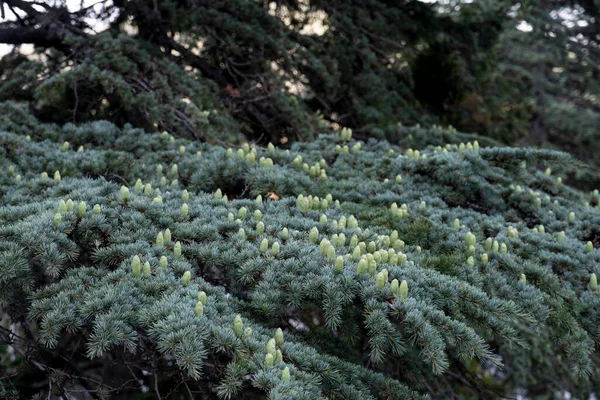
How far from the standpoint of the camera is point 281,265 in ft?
8.29

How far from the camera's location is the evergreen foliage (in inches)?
84.2

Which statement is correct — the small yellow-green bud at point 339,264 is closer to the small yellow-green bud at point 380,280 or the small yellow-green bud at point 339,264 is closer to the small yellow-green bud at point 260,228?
the small yellow-green bud at point 380,280

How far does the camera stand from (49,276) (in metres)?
2.50

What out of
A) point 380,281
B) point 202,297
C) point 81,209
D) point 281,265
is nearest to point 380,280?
point 380,281

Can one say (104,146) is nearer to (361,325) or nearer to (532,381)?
(361,325)

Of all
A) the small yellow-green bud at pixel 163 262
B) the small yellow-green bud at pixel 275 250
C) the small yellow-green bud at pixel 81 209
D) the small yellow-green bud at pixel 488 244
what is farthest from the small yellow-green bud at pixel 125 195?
the small yellow-green bud at pixel 488 244

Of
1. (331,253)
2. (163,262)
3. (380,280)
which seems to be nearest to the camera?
(380,280)

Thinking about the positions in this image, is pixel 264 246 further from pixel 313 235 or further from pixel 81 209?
pixel 81 209

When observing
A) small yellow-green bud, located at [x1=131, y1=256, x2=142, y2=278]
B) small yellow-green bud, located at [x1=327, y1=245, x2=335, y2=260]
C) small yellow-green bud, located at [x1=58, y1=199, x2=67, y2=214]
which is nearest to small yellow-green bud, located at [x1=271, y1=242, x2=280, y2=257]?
small yellow-green bud, located at [x1=327, y1=245, x2=335, y2=260]

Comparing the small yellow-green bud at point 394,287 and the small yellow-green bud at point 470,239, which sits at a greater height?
the small yellow-green bud at point 394,287

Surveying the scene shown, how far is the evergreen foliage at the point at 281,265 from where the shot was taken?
2139 millimetres

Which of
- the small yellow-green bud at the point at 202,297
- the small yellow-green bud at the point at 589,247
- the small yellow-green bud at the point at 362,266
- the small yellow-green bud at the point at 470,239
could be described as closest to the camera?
the small yellow-green bud at the point at 202,297

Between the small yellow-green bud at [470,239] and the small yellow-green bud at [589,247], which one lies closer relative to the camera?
the small yellow-green bud at [470,239]

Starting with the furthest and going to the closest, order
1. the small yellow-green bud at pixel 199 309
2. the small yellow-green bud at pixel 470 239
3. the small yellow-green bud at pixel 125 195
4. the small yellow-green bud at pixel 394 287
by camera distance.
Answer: the small yellow-green bud at pixel 470 239 < the small yellow-green bud at pixel 125 195 < the small yellow-green bud at pixel 394 287 < the small yellow-green bud at pixel 199 309
